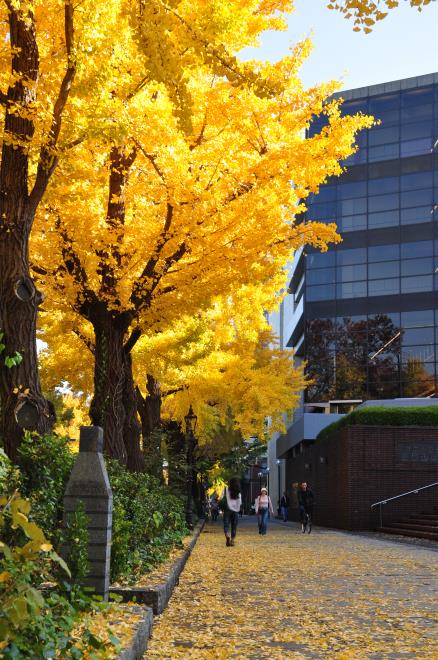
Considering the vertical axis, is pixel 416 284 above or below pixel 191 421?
above

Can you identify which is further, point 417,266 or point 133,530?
point 417,266

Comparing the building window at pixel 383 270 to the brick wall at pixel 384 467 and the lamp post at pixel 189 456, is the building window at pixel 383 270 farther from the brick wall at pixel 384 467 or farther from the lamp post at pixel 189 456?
the lamp post at pixel 189 456

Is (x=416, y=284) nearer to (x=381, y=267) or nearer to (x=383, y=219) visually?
(x=381, y=267)

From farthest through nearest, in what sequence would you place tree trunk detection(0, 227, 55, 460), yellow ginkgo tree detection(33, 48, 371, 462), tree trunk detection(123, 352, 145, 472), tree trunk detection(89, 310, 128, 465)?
tree trunk detection(123, 352, 145, 472)
tree trunk detection(89, 310, 128, 465)
yellow ginkgo tree detection(33, 48, 371, 462)
tree trunk detection(0, 227, 55, 460)

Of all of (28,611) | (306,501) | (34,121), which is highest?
(34,121)

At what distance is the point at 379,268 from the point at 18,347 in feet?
Result: 130

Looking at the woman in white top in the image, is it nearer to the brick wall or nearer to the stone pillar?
the brick wall

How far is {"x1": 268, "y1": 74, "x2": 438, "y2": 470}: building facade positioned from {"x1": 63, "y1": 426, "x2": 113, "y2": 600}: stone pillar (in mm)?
39486

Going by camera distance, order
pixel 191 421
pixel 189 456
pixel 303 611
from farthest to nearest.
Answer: pixel 189 456
pixel 191 421
pixel 303 611

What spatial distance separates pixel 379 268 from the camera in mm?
47219

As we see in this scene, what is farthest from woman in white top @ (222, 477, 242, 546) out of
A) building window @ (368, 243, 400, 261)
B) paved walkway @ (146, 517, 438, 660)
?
building window @ (368, 243, 400, 261)

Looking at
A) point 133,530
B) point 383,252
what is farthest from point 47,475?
point 383,252

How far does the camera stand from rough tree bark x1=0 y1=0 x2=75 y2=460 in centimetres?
912

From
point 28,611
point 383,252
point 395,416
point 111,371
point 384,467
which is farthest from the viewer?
point 383,252
